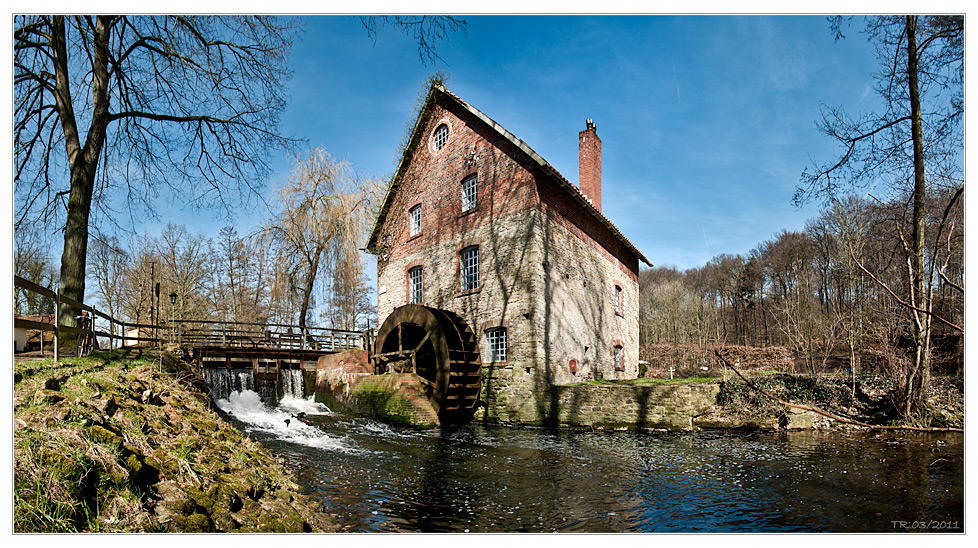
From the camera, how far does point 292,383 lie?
16.2 meters

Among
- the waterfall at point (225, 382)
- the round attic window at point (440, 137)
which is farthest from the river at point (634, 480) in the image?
the round attic window at point (440, 137)

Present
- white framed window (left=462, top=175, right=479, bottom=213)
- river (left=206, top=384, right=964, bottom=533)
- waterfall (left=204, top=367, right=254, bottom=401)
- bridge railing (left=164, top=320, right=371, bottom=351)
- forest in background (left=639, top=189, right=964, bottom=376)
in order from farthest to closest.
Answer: bridge railing (left=164, top=320, right=371, bottom=351)
waterfall (left=204, top=367, right=254, bottom=401)
white framed window (left=462, top=175, right=479, bottom=213)
forest in background (left=639, top=189, right=964, bottom=376)
river (left=206, top=384, right=964, bottom=533)

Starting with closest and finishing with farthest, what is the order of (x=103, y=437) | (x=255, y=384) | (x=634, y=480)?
(x=103, y=437)
(x=634, y=480)
(x=255, y=384)

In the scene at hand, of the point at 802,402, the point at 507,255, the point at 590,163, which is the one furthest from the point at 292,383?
the point at 802,402

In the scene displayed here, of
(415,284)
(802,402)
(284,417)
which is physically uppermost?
(415,284)

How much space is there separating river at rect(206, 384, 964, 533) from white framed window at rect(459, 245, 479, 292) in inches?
180

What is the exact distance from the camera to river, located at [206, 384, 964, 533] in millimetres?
4148

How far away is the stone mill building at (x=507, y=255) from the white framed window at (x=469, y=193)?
3cm

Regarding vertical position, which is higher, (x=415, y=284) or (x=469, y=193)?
(x=469, y=193)

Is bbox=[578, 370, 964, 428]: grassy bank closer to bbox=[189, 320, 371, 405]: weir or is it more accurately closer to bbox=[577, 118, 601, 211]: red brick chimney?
bbox=[577, 118, 601, 211]: red brick chimney

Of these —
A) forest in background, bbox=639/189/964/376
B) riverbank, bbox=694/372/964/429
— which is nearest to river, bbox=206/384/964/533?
riverbank, bbox=694/372/964/429

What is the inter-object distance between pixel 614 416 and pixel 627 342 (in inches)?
256

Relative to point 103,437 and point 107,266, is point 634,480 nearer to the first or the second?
point 103,437

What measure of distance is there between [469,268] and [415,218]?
302 centimetres
